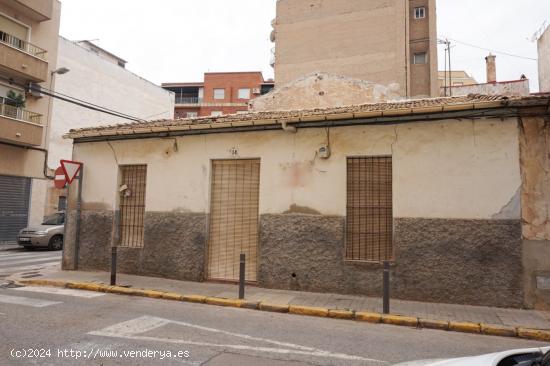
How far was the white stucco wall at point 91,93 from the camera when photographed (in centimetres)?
2553

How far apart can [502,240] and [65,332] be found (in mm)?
7537

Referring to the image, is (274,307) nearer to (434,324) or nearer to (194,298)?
(194,298)

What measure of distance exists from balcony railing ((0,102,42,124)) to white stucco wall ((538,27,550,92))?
27167 mm

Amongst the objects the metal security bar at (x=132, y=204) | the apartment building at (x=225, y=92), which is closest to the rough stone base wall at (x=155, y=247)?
the metal security bar at (x=132, y=204)

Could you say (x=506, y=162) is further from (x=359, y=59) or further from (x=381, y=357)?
(x=359, y=59)

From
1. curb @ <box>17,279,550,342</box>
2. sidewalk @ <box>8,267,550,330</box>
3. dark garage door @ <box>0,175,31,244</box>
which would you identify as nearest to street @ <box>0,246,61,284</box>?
sidewalk @ <box>8,267,550,330</box>

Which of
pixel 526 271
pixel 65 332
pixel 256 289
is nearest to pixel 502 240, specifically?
pixel 526 271

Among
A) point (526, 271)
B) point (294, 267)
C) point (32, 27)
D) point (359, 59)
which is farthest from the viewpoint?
point (359, 59)

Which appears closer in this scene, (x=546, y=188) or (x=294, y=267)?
(x=546, y=188)

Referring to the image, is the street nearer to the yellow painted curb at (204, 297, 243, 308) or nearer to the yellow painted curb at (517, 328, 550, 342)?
the yellow painted curb at (204, 297, 243, 308)

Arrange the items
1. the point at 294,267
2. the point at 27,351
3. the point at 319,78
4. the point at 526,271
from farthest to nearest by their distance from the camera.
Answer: the point at 319,78 → the point at 294,267 → the point at 526,271 → the point at 27,351

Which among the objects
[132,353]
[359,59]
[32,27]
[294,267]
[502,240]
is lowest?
[132,353]

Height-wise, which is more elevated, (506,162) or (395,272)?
(506,162)

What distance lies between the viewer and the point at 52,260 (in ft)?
46.8
